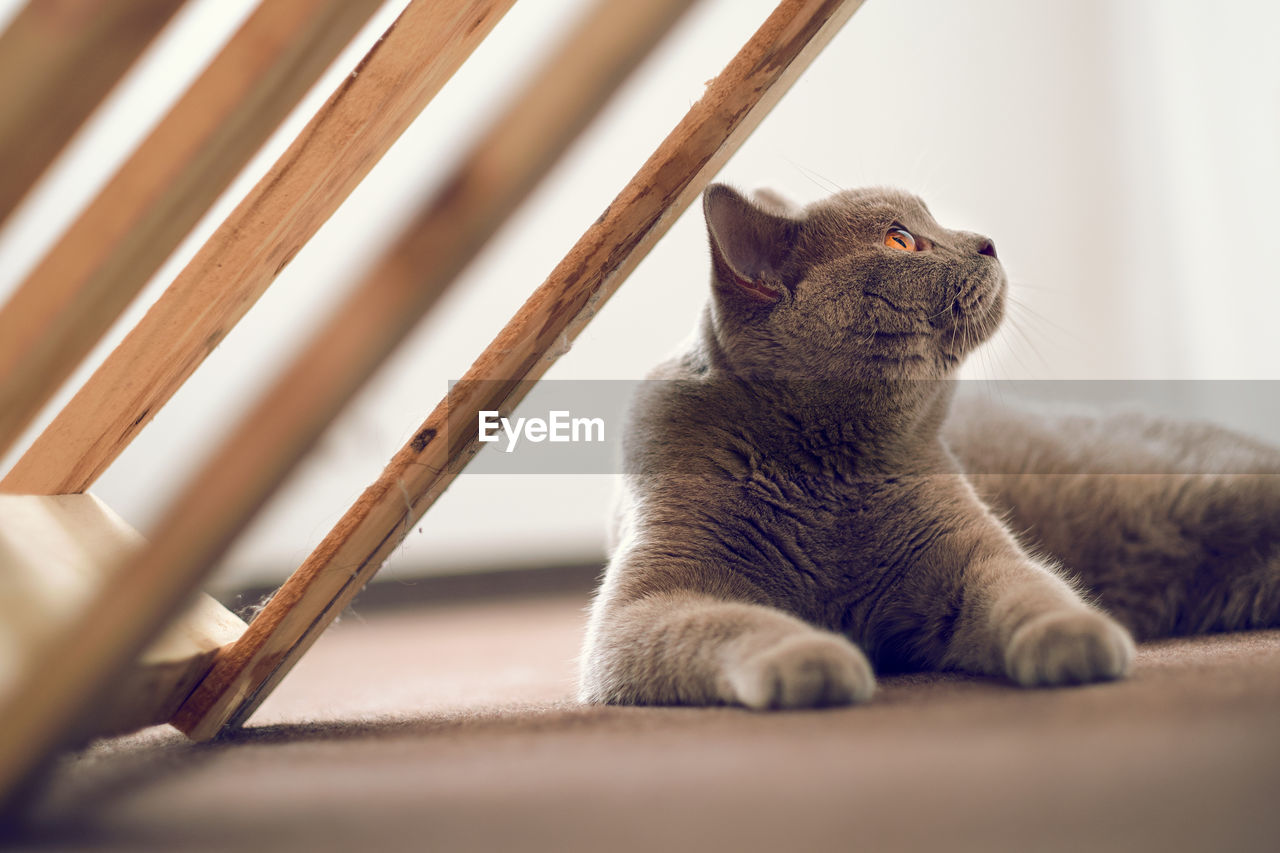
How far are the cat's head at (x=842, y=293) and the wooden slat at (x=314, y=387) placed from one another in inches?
18.0

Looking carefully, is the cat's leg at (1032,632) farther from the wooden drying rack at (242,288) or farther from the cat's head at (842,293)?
the wooden drying rack at (242,288)

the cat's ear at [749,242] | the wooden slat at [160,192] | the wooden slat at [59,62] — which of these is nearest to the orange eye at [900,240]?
the cat's ear at [749,242]

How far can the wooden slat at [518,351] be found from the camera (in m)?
0.92

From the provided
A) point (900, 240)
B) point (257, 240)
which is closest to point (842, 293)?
point (900, 240)

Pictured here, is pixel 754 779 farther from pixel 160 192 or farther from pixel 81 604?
pixel 160 192

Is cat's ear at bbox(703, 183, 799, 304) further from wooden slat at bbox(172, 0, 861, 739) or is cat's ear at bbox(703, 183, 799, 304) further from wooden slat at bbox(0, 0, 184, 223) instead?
wooden slat at bbox(0, 0, 184, 223)

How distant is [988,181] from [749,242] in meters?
2.29

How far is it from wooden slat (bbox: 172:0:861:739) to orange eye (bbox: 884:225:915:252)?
29cm

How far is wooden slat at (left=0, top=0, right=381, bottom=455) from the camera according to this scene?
69 cm

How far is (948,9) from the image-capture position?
3.05 m

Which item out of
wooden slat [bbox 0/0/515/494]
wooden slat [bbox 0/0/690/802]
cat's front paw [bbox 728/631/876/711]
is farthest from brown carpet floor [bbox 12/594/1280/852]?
wooden slat [bbox 0/0/515/494]

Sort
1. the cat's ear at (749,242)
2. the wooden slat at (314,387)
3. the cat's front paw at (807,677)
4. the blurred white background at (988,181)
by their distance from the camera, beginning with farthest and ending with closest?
the blurred white background at (988,181) < the cat's ear at (749,242) < the cat's front paw at (807,677) < the wooden slat at (314,387)

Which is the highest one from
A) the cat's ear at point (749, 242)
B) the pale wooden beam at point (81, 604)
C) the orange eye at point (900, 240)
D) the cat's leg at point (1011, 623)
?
the orange eye at point (900, 240)

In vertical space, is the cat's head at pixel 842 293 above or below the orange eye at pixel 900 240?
below
